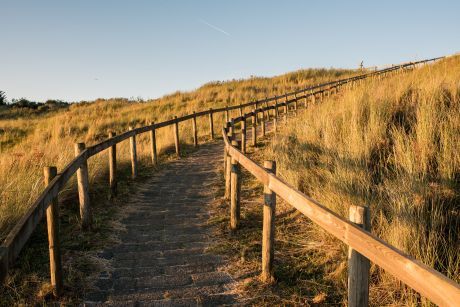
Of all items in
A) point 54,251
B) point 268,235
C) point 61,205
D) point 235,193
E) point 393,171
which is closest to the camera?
point 54,251

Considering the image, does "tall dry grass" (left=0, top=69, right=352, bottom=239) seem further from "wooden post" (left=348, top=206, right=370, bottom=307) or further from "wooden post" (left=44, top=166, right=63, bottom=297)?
"wooden post" (left=348, top=206, right=370, bottom=307)

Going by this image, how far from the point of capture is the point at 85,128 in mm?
21609

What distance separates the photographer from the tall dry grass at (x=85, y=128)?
6434 mm

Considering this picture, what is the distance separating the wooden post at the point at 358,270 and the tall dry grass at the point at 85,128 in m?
4.30

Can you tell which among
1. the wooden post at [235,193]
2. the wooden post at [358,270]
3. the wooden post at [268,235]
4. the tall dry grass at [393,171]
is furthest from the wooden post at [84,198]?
the wooden post at [358,270]

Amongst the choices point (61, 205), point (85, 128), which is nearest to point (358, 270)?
point (61, 205)

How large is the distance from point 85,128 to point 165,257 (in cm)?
1796

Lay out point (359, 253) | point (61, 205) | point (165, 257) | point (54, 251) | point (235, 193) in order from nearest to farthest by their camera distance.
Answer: point (359, 253) < point (54, 251) < point (165, 257) < point (235, 193) < point (61, 205)

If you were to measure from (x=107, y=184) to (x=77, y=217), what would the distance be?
6.49 ft

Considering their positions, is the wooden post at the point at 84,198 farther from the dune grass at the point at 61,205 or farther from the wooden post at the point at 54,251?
the wooden post at the point at 54,251

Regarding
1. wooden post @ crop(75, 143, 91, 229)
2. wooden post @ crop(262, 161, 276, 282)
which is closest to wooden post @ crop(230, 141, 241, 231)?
wooden post @ crop(262, 161, 276, 282)

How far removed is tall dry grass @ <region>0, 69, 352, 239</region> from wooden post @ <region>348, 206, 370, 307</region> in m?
4.30

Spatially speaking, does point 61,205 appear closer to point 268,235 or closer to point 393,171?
point 268,235

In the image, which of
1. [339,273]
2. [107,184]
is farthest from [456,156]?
[107,184]
